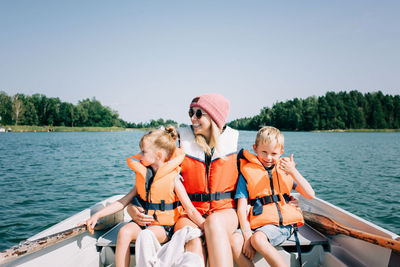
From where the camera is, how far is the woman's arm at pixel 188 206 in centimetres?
218

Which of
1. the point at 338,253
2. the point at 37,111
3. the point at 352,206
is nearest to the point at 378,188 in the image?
the point at 352,206

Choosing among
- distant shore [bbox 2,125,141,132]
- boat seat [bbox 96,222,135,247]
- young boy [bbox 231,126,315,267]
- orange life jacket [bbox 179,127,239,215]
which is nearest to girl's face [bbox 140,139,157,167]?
orange life jacket [bbox 179,127,239,215]

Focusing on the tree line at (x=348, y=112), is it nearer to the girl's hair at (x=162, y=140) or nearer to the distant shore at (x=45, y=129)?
the distant shore at (x=45, y=129)

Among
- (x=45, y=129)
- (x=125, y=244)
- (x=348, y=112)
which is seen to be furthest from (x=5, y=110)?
(x=348, y=112)

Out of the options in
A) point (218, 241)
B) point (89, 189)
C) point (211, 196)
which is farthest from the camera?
point (89, 189)

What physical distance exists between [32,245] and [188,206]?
1204 mm

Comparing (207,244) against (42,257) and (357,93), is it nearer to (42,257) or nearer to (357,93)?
(42,257)

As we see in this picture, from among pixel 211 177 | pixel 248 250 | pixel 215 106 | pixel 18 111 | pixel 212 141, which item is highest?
pixel 18 111

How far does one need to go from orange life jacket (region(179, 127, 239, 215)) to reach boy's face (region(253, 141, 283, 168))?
0.28 meters

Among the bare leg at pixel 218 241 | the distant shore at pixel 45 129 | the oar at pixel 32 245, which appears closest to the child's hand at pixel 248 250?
the bare leg at pixel 218 241

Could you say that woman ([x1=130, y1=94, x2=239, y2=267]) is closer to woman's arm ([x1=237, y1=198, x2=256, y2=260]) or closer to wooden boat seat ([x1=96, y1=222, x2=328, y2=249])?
woman's arm ([x1=237, y1=198, x2=256, y2=260])

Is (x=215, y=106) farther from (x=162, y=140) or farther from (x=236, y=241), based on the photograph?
(x=236, y=241)

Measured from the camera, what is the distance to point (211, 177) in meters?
2.47

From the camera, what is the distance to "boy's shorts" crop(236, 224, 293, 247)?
2146 mm
